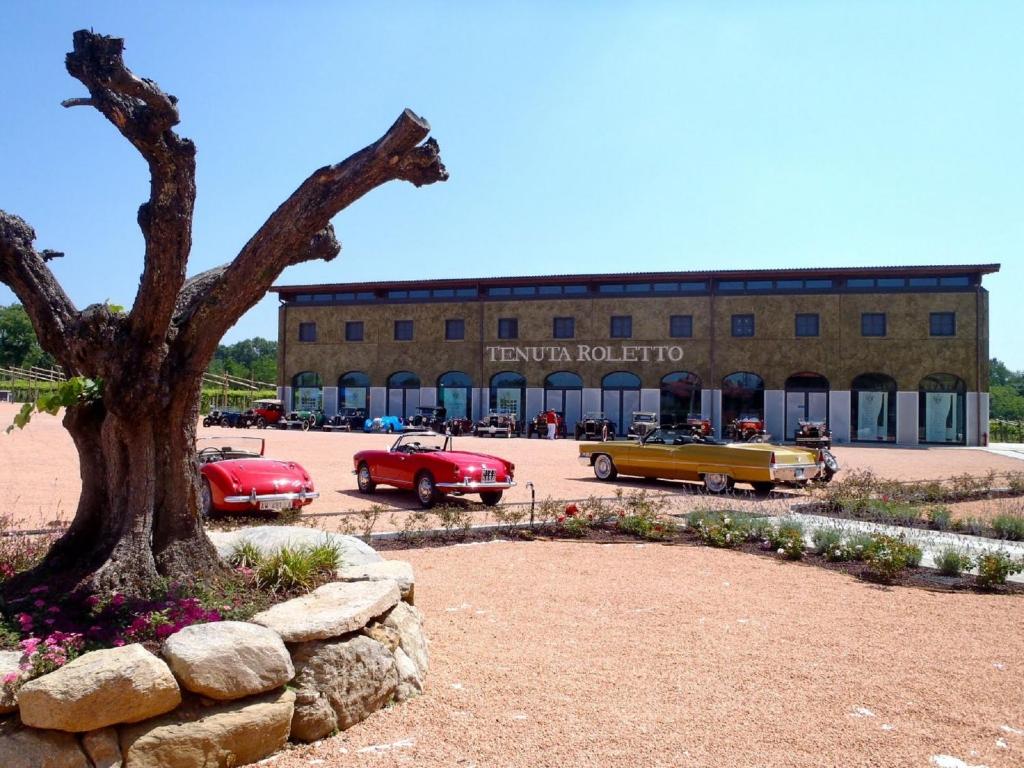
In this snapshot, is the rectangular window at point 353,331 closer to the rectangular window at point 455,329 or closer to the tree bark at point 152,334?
the rectangular window at point 455,329

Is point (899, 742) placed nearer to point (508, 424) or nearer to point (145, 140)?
point (145, 140)

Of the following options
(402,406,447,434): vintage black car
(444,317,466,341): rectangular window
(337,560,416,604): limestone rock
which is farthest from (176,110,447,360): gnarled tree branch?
(444,317,466,341): rectangular window

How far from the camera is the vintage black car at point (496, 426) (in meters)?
37.6

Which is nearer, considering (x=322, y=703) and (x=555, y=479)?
(x=322, y=703)

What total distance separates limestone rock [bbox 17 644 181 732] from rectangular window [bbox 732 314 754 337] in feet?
123

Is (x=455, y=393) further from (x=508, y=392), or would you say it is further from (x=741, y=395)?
(x=741, y=395)

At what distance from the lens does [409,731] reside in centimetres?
400

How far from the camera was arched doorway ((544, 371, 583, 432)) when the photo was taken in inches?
1609

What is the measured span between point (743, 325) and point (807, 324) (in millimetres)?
2844

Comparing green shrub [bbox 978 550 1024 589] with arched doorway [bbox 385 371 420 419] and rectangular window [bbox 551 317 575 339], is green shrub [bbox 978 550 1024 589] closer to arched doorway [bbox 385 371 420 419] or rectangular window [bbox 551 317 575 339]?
rectangular window [bbox 551 317 575 339]

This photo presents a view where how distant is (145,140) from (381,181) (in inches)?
50.6

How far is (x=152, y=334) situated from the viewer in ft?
15.4

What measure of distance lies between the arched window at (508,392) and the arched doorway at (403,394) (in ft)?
13.6

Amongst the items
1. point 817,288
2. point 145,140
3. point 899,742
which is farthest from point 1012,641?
point 817,288
